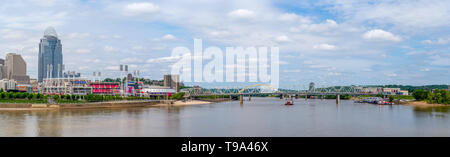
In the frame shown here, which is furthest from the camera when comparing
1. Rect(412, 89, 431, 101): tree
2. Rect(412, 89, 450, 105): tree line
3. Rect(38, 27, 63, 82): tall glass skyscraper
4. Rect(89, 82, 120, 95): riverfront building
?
Rect(38, 27, 63, 82): tall glass skyscraper

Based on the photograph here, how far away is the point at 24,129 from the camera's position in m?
23.3

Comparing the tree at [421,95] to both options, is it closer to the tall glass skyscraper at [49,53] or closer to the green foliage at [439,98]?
the green foliage at [439,98]

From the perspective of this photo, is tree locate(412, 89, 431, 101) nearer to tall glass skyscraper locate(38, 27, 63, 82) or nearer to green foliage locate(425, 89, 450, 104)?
green foliage locate(425, 89, 450, 104)

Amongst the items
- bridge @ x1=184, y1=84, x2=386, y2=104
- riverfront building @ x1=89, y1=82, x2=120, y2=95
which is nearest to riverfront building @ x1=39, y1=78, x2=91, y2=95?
riverfront building @ x1=89, y1=82, x2=120, y2=95

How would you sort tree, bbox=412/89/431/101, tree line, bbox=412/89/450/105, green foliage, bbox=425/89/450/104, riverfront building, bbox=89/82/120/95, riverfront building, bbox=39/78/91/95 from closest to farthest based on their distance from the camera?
green foliage, bbox=425/89/450/104
tree line, bbox=412/89/450/105
tree, bbox=412/89/431/101
riverfront building, bbox=39/78/91/95
riverfront building, bbox=89/82/120/95

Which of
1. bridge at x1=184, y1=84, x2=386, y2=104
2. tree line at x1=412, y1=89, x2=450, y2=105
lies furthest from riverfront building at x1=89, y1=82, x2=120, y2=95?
tree line at x1=412, y1=89, x2=450, y2=105

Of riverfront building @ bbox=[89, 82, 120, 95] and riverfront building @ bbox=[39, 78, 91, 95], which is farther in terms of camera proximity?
riverfront building @ bbox=[89, 82, 120, 95]

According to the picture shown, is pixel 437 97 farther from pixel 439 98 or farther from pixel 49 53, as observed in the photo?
pixel 49 53

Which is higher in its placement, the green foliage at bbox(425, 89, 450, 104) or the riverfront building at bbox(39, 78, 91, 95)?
the riverfront building at bbox(39, 78, 91, 95)

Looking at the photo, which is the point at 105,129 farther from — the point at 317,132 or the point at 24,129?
the point at 317,132

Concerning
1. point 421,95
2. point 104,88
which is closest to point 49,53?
point 104,88

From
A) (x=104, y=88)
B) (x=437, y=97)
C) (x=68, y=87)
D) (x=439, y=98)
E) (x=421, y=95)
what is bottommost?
(x=439, y=98)
